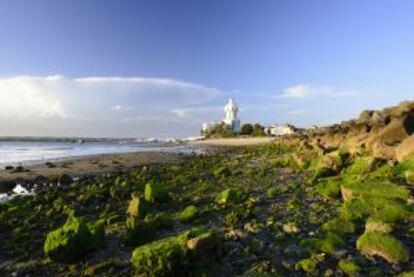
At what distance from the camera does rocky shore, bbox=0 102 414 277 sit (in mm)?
7828

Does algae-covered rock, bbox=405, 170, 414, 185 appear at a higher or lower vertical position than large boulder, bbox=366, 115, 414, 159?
lower

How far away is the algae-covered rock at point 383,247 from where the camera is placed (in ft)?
25.5

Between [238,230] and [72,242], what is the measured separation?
3713 millimetres

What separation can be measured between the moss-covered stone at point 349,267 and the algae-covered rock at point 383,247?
68 centimetres

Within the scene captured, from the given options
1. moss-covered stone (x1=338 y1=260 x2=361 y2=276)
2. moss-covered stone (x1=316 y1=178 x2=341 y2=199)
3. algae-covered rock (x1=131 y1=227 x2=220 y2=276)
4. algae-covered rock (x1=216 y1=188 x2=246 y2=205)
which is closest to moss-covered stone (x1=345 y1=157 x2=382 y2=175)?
moss-covered stone (x1=316 y1=178 x2=341 y2=199)

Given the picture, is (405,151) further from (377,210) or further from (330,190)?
(377,210)

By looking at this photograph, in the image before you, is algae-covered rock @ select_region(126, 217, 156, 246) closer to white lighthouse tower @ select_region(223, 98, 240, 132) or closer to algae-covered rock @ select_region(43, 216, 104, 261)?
algae-covered rock @ select_region(43, 216, 104, 261)

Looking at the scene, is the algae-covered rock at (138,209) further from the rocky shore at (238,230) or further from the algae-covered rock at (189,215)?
the algae-covered rock at (189,215)

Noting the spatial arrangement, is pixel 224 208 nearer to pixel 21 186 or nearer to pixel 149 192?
pixel 149 192

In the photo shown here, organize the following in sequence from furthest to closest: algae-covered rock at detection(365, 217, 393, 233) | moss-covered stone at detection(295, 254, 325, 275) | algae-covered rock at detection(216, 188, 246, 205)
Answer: algae-covered rock at detection(216, 188, 246, 205)
algae-covered rock at detection(365, 217, 393, 233)
moss-covered stone at detection(295, 254, 325, 275)

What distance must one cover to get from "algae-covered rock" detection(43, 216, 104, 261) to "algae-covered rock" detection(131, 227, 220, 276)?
1795 millimetres

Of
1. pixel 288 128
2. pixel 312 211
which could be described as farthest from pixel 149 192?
pixel 288 128

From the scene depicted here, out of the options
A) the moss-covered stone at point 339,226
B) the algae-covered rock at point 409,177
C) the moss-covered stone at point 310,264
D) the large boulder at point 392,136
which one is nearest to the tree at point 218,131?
the large boulder at point 392,136

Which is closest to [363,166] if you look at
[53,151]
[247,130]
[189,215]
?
[189,215]
